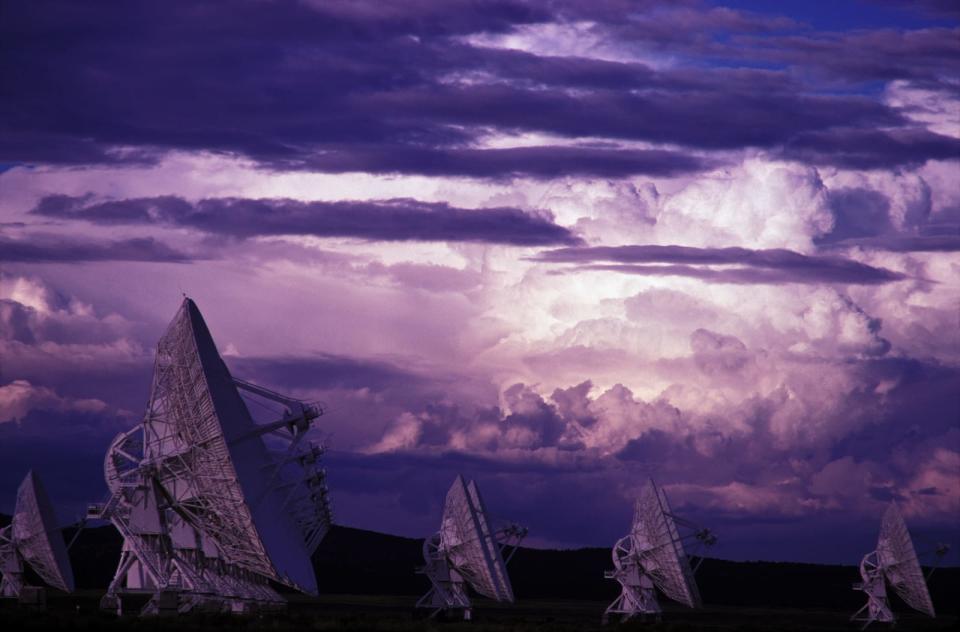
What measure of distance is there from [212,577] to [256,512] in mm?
7020

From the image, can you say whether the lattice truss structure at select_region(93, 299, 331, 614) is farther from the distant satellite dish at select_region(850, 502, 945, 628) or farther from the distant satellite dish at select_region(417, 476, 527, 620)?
the distant satellite dish at select_region(850, 502, 945, 628)

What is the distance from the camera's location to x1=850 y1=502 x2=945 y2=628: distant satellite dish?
295ft

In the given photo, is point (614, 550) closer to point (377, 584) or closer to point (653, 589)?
point (653, 589)

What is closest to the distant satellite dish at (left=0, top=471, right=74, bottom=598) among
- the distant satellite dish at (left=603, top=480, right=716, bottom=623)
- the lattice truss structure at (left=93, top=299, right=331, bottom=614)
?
the lattice truss structure at (left=93, top=299, right=331, bottom=614)

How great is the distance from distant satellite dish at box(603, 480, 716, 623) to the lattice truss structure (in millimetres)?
21403

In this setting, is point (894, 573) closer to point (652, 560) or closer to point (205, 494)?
point (652, 560)

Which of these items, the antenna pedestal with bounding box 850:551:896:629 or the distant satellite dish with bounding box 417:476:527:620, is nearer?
the distant satellite dish with bounding box 417:476:527:620

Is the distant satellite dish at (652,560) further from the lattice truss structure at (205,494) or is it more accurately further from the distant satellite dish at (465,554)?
the lattice truss structure at (205,494)

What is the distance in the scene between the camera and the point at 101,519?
7325 cm

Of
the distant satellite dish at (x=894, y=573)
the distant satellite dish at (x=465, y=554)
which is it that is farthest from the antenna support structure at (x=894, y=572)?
the distant satellite dish at (x=465, y=554)

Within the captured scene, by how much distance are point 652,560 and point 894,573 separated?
1630 cm

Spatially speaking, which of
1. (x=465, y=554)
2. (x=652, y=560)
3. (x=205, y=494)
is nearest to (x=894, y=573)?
(x=652, y=560)

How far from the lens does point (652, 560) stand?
88500 mm

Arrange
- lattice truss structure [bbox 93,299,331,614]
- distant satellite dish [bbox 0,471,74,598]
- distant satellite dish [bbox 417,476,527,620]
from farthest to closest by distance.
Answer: distant satellite dish [bbox 0,471,74,598] → distant satellite dish [bbox 417,476,527,620] → lattice truss structure [bbox 93,299,331,614]
